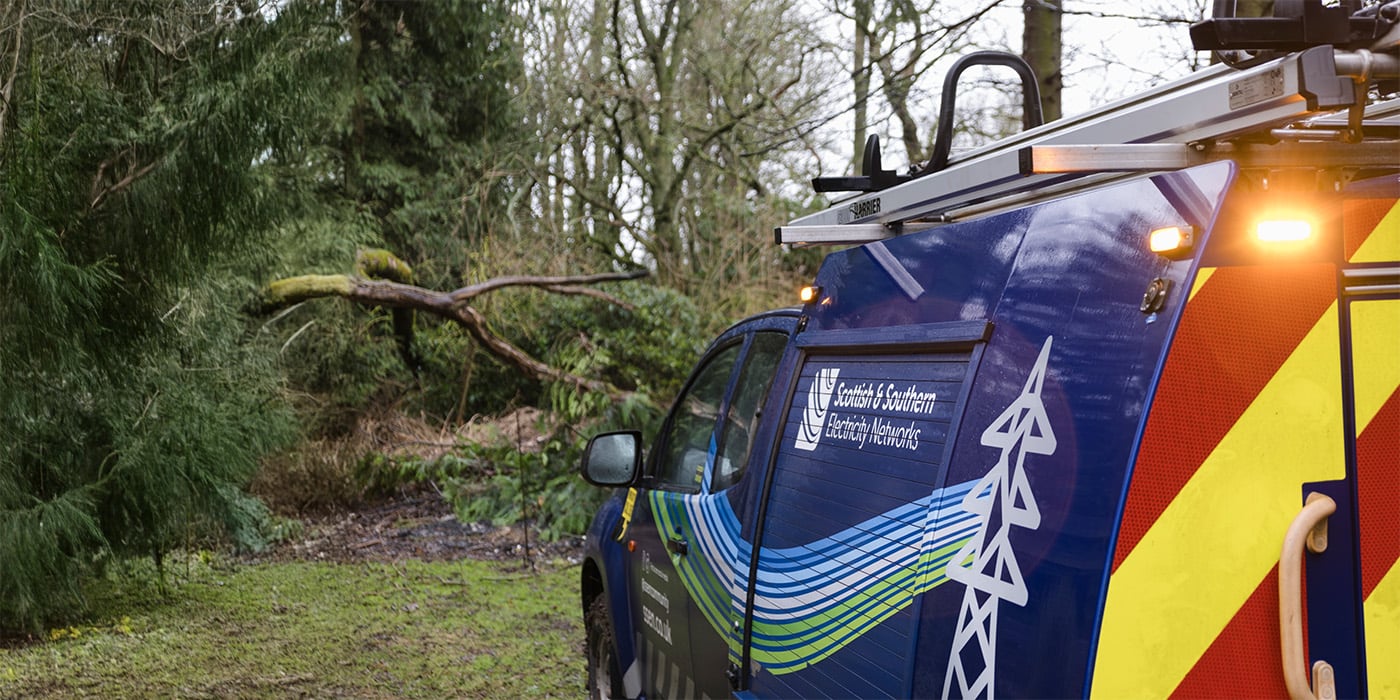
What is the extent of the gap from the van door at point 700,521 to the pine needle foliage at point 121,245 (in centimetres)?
486

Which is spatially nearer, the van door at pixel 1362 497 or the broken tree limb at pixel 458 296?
the van door at pixel 1362 497

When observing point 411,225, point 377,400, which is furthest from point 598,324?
point 411,225

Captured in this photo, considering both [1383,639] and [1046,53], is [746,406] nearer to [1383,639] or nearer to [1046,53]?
[1383,639]

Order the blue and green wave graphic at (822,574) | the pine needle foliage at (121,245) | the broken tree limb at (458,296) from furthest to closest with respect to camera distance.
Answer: the broken tree limb at (458,296) → the pine needle foliage at (121,245) → the blue and green wave graphic at (822,574)

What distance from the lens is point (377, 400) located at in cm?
1595

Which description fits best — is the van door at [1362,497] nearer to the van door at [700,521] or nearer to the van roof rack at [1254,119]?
the van roof rack at [1254,119]

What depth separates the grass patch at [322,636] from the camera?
23.9 ft

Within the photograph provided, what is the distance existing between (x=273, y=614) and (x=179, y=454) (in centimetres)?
145

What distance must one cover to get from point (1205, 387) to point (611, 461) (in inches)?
130

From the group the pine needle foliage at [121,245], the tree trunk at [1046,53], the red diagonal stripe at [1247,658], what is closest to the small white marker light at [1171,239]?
the red diagonal stripe at [1247,658]

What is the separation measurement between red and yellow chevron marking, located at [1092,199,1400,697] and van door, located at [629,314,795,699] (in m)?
1.82

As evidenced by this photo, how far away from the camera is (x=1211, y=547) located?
193cm

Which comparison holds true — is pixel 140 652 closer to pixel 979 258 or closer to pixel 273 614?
pixel 273 614

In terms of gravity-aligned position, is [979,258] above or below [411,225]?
below
